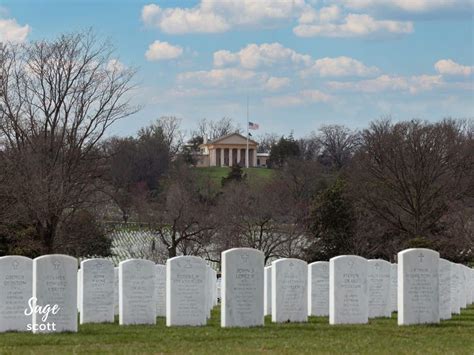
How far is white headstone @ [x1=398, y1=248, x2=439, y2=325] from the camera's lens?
58.5ft

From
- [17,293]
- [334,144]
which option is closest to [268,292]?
[17,293]

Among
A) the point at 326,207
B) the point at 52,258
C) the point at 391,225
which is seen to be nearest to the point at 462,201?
the point at 391,225

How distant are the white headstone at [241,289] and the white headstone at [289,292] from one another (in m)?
1.71

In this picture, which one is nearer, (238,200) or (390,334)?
(390,334)

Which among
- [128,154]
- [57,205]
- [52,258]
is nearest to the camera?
[52,258]

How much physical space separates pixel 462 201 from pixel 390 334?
126ft

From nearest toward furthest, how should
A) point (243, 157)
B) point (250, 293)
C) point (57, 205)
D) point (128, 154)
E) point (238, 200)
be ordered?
point (250, 293) → point (57, 205) → point (238, 200) → point (128, 154) → point (243, 157)

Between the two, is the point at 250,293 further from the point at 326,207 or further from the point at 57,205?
the point at 326,207

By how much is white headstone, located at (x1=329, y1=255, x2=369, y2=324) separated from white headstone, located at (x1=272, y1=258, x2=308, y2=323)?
3.30 ft

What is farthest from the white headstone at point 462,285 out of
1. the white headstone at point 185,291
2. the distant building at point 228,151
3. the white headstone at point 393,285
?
the distant building at point 228,151

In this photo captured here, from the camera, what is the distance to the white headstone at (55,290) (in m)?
16.2

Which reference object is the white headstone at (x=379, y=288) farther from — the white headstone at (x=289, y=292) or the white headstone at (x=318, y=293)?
the white headstone at (x=289, y=292)

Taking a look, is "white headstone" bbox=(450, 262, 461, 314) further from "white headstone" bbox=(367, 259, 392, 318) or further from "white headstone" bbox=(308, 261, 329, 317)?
"white headstone" bbox=(308, 261, 329, 317)

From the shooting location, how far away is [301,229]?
5306 cm
